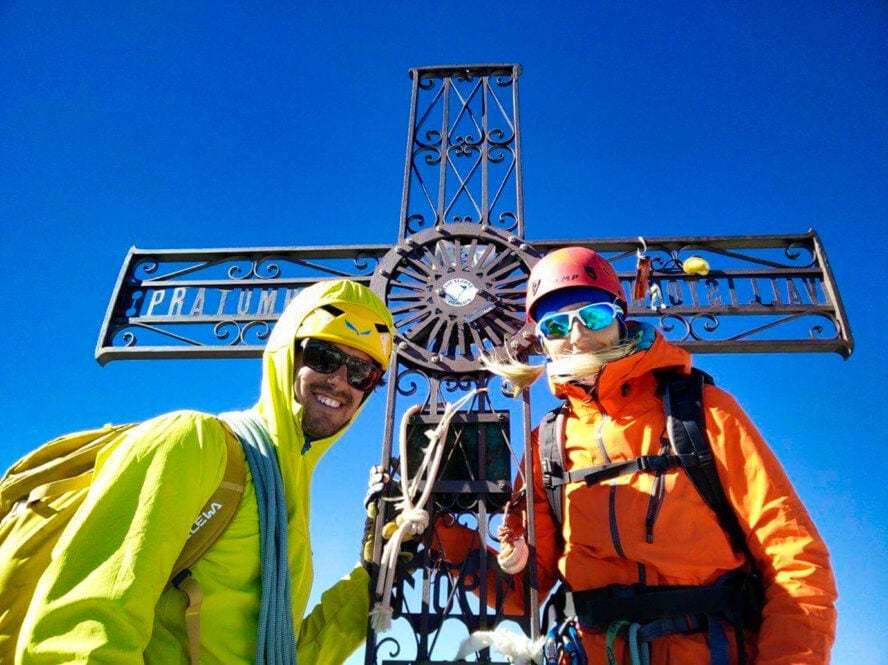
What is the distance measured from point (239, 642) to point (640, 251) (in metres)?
3.41

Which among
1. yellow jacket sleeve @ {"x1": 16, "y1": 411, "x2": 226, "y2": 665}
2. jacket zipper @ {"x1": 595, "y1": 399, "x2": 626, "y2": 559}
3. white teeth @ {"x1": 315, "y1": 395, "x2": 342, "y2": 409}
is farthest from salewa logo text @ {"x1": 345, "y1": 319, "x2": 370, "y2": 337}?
jacket zipper @ {"x1": 595, "y1": 399, "x2": 626, "y2": 559}

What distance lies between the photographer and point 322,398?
2.78 meters

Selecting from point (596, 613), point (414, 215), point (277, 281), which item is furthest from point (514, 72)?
point (596, 613)

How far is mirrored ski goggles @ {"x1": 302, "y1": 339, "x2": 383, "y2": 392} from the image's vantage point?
111 inches

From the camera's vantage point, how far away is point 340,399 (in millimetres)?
2828

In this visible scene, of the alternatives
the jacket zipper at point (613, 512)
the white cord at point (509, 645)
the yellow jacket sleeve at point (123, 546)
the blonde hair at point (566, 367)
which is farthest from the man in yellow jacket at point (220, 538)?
the jacket zipper at point (613, 512)

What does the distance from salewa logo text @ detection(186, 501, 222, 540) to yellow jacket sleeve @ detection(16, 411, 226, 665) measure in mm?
83

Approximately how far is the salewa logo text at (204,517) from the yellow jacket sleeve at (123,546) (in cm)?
8

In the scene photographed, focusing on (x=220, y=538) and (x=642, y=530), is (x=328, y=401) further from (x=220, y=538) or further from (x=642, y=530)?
(x=642, y=530)

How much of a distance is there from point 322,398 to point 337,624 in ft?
3.52

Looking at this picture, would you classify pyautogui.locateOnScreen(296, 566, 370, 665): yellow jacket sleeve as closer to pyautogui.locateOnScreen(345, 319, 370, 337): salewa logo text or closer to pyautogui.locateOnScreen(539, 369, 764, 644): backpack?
pyautogui.locateOnScreen(539, 369, 764, 644): backpack

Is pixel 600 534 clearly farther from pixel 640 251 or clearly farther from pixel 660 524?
pixel 640 251

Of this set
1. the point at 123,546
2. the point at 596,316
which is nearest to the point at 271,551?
the point at 123,546

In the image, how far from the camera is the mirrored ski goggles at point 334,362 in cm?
281
